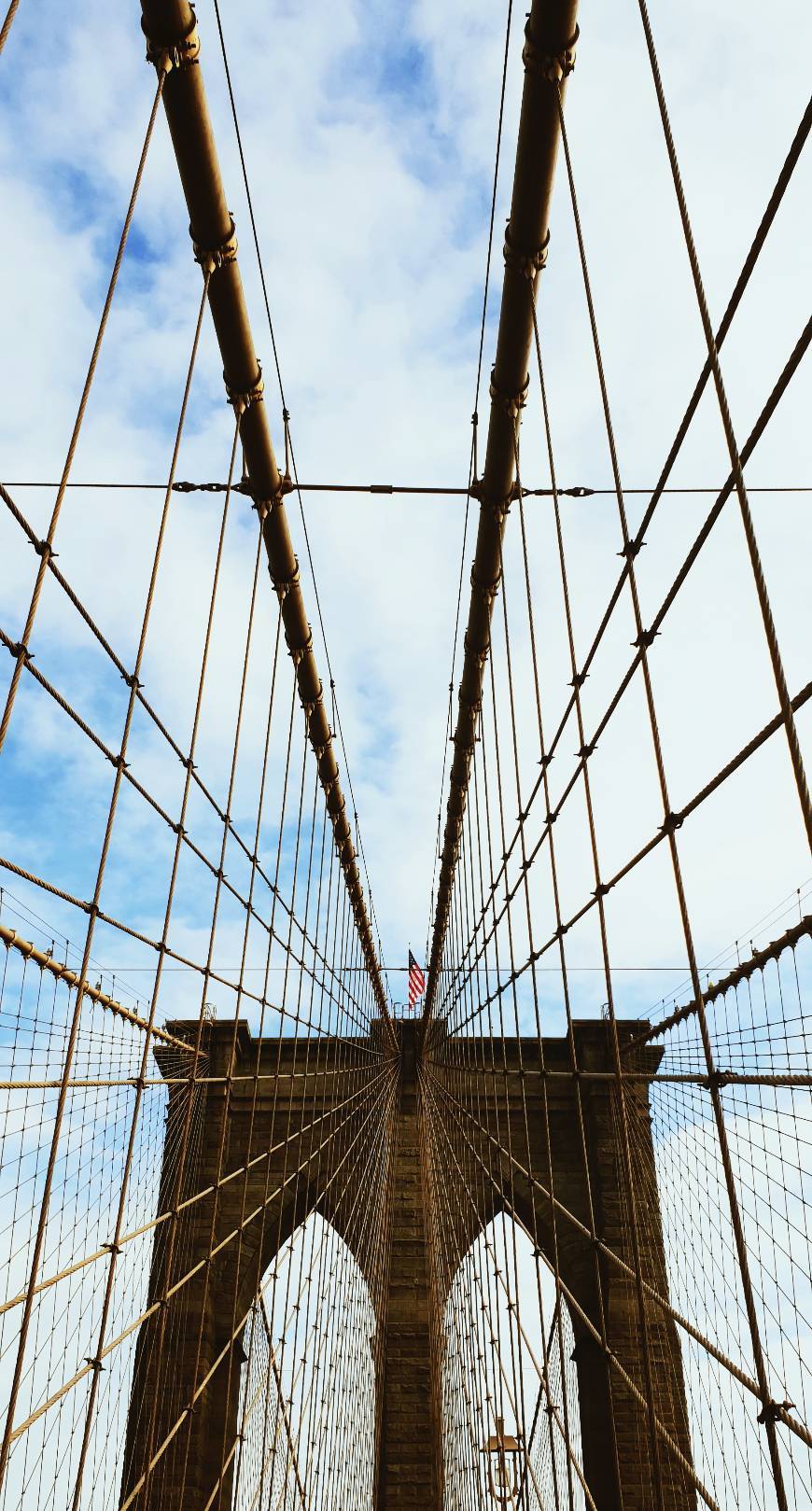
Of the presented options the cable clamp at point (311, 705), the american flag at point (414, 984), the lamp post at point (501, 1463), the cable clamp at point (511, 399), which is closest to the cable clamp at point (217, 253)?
the cable clamp at point (511, 399)

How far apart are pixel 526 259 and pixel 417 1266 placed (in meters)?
11.4

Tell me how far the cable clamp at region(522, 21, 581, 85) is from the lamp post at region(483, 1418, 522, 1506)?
19.3ft

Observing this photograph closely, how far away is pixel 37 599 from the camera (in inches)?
85.2

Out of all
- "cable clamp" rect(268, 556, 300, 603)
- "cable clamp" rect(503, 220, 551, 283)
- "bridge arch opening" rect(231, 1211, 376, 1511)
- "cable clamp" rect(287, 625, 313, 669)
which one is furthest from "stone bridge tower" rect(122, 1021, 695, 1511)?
"cable clamp" rect(503, 220, 551, 283)

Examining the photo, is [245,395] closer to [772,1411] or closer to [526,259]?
[526,259]

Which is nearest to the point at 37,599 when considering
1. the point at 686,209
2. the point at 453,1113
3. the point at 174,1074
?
the point at 686,209

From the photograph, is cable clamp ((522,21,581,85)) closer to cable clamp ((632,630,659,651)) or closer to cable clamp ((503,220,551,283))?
cable clamp ((503,220,551,283))

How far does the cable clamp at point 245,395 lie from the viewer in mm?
4578

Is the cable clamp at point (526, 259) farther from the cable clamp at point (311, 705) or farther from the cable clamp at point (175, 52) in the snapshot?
the cable clamp at point (311, 705)

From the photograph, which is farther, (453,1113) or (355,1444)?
(453,1113)

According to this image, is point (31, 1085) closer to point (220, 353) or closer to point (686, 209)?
point (686, 209)

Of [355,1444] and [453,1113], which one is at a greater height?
[453,1113]

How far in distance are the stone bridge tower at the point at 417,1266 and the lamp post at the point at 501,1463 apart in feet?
3.58

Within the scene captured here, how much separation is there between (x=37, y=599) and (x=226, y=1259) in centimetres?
1444
